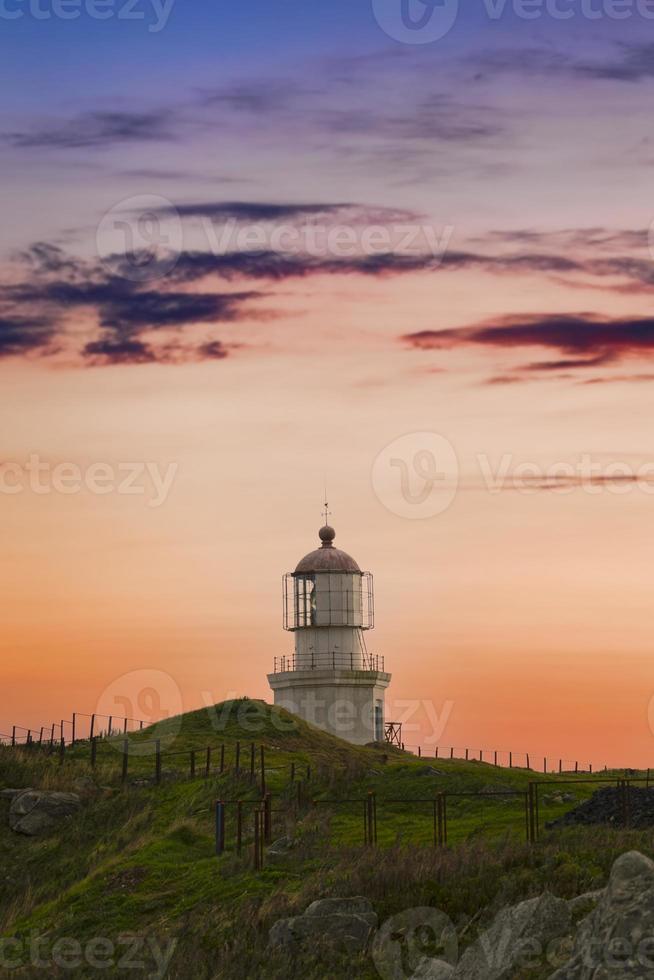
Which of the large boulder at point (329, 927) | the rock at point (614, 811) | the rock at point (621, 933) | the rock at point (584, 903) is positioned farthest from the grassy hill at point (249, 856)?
the rock at point (621, 933)

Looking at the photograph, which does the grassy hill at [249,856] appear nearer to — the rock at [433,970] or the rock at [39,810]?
the rock at [39,810]

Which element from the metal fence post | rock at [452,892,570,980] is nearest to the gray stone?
rock at [452,892,570,980]

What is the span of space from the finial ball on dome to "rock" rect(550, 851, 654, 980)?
188 feet

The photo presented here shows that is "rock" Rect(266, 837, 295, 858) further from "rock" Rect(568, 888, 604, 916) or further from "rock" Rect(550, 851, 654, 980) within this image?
"rock" Rect(550, 851, 654, 980)

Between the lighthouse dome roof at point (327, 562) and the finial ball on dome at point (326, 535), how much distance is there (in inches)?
9.4

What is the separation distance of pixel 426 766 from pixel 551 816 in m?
12.7

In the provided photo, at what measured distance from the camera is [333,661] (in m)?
78.8

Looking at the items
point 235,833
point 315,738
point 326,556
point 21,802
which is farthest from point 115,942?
point 326,556

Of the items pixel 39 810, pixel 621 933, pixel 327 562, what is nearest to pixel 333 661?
pixel 327 562

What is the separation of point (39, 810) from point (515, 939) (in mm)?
26669

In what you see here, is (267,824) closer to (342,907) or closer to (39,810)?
(342,907)

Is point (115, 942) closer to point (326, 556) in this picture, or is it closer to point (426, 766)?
point (426, 766)

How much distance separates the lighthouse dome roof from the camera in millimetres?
79812

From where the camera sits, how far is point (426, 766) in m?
55.4
